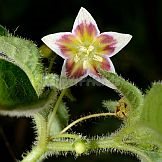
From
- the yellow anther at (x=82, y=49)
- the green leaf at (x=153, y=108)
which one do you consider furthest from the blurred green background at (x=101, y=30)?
the green leaf at (x=153, y=108)

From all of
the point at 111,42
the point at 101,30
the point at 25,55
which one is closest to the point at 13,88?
the point at 25,55

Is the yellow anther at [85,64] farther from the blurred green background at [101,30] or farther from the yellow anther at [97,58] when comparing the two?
the blurred green background at [101,30]

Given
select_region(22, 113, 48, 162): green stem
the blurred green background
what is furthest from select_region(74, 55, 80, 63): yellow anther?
the blurred green background

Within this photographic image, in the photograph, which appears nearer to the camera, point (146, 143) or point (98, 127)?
point (146, 143)

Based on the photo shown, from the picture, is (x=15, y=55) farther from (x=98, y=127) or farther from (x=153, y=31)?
(x=153, y=31)

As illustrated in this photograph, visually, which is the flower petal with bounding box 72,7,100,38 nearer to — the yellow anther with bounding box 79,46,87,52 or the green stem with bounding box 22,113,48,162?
the yellow anther with bounding box 79,46,87,52

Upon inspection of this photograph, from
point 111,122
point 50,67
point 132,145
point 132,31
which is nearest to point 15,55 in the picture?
point 50,67

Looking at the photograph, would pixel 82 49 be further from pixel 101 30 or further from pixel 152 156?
pixel 101 30
